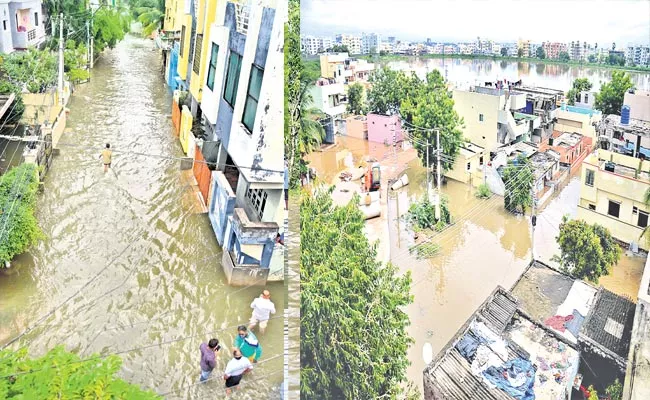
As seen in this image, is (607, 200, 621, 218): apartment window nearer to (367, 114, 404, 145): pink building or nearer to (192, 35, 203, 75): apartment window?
(367, 114, 404, 145): pink building

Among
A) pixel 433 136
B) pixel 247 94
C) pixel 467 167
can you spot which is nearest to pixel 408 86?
pixel 433 136

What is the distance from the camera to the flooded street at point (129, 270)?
2119mm

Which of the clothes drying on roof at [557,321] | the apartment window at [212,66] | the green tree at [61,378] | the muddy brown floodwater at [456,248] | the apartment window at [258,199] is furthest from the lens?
the apartment window at [212,66]

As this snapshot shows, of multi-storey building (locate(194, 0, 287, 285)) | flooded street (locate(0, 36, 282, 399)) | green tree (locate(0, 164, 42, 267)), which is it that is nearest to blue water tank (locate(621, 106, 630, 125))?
multi-storey building (locate(194, 0, 287, 285))

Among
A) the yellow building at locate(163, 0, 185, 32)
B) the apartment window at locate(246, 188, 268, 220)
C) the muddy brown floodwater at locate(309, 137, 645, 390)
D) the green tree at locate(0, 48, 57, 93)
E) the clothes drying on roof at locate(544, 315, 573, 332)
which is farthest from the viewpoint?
the yellow building at locate(163, 0, 185, 32)

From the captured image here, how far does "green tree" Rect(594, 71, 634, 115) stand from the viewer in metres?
2.02

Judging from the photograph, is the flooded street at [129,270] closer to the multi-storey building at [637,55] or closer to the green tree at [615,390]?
the green tree at [615,390]

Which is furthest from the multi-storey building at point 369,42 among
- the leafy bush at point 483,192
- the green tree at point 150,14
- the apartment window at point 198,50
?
the green tree at point 150,14

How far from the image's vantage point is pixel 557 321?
1973 millimetres

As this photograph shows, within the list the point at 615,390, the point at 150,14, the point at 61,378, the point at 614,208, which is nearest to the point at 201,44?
the point at 150,14

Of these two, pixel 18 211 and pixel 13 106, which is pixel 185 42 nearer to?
pixel 13 106

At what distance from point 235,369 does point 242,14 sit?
1303 millimetres

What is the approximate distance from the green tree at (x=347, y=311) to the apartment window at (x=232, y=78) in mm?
511

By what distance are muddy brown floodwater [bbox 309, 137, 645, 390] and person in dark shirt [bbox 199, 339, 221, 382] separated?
0.67 m
